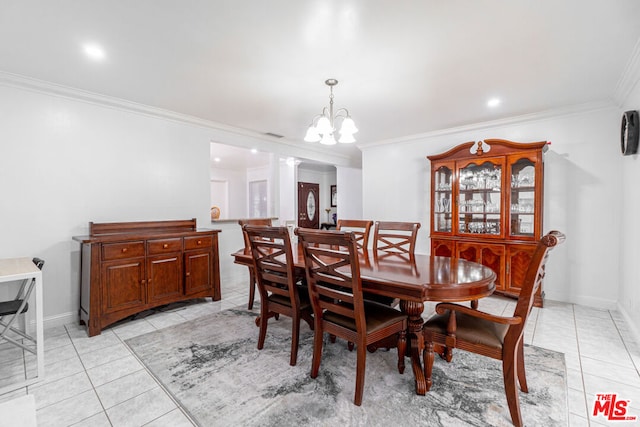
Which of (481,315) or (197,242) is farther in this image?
(197,242)

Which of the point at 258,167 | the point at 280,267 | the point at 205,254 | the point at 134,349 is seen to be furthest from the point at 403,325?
the point at 258,167

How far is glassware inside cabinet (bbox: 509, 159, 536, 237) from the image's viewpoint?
12.0 feet

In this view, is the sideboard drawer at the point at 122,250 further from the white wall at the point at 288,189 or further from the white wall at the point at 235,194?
the white wall at the point at 235,194

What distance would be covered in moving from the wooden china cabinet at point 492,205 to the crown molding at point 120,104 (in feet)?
9.01

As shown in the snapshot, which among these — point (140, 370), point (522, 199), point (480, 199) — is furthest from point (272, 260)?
point (522, 199)

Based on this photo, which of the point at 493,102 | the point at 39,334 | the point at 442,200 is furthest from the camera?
the point at 442,200

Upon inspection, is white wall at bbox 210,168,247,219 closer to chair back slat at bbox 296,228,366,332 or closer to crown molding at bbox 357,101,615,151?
crown molding at bbox 357,101,615,151

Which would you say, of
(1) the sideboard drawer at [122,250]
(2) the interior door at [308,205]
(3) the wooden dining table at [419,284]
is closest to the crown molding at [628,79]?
(3) the wooden dining table at [419,284]

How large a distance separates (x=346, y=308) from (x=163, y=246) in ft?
7.68

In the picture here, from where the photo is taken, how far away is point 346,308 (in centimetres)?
180

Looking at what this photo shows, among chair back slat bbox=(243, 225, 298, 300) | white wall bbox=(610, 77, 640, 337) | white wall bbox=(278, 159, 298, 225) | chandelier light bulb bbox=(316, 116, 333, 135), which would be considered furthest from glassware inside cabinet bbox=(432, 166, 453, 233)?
white wall bbox=(278, 159, 298, 225)

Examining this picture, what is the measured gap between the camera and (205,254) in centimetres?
361

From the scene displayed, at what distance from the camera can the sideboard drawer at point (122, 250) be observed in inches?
110

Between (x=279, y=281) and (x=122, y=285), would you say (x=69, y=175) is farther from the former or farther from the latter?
(x=279, y=281)
